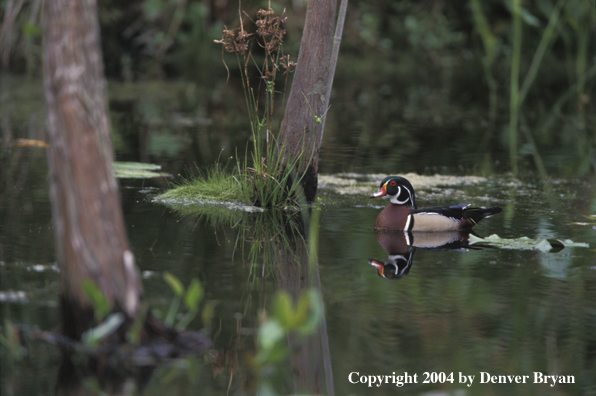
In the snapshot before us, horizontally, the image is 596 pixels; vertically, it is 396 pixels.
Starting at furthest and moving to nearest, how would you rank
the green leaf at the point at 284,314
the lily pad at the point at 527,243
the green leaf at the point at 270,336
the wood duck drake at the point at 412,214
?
the wood duck drake at the point at 412,214, the lily pad at the point at 527,243, the green leaf at the point at 270,336, the green leaf at the point at 284,314

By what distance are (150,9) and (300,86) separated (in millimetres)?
16335

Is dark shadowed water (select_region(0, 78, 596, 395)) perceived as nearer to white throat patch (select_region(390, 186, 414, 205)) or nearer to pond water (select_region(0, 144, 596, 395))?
pond water (select_region(0, 144, 596, 395))

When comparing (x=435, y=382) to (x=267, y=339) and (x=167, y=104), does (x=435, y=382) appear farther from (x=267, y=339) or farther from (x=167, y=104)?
(x=167, y=104)

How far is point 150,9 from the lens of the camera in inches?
922

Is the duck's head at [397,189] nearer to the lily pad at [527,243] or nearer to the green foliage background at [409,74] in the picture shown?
the lily pad at [527,243]

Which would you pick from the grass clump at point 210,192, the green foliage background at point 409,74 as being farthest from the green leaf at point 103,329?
the green foliage background at point 409,74

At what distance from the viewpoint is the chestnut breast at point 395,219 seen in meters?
7.45

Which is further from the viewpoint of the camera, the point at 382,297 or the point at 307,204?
the point at 307,204

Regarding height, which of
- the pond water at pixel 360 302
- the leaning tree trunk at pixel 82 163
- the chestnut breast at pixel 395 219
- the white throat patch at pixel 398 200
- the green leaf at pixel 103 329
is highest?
the leaning tree trunk at pixel 82 163

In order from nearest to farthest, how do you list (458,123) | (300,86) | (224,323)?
(224,323)
(300,86)
(458,123)

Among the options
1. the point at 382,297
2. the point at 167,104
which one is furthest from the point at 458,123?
the point at 382,297

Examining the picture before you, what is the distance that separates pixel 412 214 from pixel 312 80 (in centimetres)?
167

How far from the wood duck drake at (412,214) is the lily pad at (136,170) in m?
3.35

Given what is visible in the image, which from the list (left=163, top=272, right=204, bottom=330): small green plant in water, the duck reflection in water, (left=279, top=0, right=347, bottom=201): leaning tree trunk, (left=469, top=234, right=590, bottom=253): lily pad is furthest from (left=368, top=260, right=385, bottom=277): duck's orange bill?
(left=279, top=0, right=347, bottom=201): leaning tree trunk
